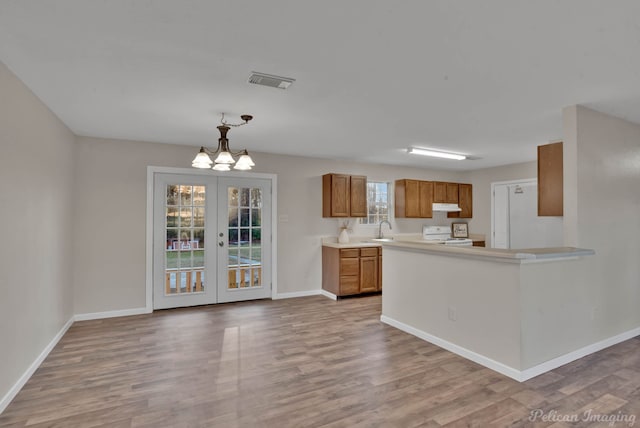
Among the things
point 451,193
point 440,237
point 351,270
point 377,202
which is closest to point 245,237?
point 351,270

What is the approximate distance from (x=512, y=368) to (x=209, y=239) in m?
4.09

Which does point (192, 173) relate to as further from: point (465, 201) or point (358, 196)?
point (465, 201)

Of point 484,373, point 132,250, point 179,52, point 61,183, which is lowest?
point 484,373

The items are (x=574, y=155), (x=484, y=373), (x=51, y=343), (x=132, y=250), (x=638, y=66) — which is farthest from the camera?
(x=132, y=250)

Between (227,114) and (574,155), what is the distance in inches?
133

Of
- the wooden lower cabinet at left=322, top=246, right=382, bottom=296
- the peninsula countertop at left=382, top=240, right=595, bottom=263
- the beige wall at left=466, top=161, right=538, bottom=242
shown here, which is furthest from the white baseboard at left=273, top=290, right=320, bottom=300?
the beige wall at left=466, top=161, right=538, bottom=242

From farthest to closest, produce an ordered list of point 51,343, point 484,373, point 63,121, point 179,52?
point 63,121, point 51,343, point 484,373, point 179,52

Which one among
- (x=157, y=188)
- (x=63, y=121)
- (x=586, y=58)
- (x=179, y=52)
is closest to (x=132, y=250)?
(x=157, y=188)

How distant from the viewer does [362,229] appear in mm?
6438

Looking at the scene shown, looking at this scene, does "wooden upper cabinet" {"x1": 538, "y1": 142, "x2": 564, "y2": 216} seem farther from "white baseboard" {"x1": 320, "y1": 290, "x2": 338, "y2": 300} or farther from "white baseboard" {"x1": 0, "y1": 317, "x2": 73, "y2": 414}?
"white baseboard" {"x1": 0, "y1": 317, "x2": 73, "y2": 414}

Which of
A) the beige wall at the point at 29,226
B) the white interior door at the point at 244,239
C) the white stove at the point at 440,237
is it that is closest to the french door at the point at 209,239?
the white interior door at the point at 244,239

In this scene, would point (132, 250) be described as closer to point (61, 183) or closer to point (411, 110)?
point (61, 183)

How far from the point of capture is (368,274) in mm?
5793

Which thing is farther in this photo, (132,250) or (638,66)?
(132,250)
